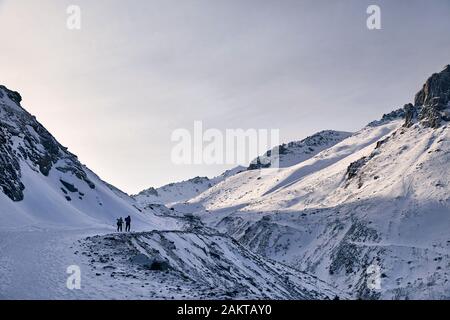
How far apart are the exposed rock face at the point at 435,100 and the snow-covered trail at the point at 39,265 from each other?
91.0 m

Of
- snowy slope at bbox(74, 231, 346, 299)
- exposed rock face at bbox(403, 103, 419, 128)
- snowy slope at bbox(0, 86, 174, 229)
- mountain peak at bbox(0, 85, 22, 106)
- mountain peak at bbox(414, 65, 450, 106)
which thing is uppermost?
mountain peak at bbox(414, 65, 450, 106)

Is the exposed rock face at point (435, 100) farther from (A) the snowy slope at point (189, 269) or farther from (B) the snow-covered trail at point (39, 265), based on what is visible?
(B) the snow-covered trail at point (39, 265)

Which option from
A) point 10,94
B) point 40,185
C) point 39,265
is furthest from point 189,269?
point 10,94

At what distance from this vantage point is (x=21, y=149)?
5012 centimetres

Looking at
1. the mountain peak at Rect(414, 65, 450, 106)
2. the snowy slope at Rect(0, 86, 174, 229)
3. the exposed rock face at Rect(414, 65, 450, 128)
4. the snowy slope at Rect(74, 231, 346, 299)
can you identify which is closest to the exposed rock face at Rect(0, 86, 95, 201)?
the snowy slope at Rect(0, 86, 174, 229)

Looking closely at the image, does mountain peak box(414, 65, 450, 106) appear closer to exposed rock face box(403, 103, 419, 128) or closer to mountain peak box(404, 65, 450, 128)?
mountain peak box(404, 65, 450, 128)

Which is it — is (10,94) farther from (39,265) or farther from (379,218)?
(379,218)

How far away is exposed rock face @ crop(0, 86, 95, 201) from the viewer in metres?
41.7

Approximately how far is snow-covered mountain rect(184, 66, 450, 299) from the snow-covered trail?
4602cm

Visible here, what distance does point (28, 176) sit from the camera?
150 ft

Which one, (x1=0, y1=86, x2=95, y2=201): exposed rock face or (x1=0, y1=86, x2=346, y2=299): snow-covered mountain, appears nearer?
(x1=0, y1=86, x2=346, y2=299): snow-covered mountain

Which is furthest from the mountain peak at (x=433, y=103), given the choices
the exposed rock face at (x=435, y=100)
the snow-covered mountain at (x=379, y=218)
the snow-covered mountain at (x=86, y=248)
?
the snow-covered mountain at (x=86, y=248)

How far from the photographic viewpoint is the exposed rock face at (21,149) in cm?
4169
